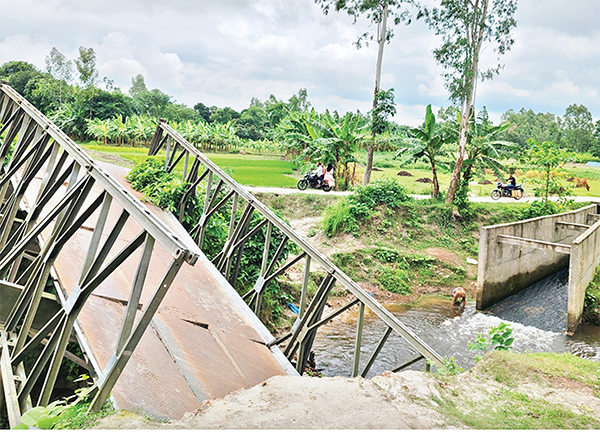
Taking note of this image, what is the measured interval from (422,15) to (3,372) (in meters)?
18.6

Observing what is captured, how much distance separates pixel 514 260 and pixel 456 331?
3550 millimetres

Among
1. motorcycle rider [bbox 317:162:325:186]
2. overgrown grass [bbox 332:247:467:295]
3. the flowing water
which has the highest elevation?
motorcycle rider [bbox 317:162:325:186]

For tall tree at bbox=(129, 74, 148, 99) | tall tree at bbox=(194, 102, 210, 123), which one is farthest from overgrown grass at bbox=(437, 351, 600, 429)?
tall tree at bbox=(129, 74, 148, 99)

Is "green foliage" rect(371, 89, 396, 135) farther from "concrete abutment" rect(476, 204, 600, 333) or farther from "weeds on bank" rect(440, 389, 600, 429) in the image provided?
"weeds on bank" rect(440, 389, 600, 429)

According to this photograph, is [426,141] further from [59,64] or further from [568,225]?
[59,64]

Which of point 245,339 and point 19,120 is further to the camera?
point 19,120

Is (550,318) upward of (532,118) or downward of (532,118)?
downward

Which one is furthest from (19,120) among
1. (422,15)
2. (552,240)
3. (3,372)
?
(422,15)

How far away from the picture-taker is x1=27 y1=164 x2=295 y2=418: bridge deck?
10.8 feet

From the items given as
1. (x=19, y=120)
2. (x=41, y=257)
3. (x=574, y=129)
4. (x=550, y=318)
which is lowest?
(x=550, y=318)

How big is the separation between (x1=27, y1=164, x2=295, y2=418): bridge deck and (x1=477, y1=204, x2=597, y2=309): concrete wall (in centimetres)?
831

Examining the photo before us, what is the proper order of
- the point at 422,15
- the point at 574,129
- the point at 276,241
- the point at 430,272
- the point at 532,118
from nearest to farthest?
the point at 276,241 → the point at 430,272 → the point at 422,15 → the point at 574,129 → the point at 532,118

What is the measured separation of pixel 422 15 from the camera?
59.8 ft

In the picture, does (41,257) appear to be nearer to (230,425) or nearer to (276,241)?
(230,425)
